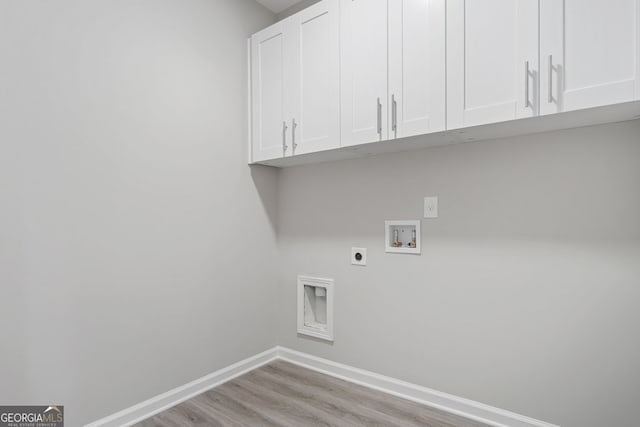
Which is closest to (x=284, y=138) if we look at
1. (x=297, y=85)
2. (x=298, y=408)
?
(x=297, y=85)

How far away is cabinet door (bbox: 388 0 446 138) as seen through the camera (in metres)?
1.71

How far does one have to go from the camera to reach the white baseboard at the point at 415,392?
6.08 ft

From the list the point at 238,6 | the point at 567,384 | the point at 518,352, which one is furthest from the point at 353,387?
the point at 238,6

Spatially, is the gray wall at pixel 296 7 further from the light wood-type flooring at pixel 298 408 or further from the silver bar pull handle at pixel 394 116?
the light wood-type flooring at pixel 298 408

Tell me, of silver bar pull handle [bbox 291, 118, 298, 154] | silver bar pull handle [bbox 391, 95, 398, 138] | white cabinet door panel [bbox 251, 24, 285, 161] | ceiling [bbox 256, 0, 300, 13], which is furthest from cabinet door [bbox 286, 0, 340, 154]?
ceiling [bbox 256, 0, 300, 13]

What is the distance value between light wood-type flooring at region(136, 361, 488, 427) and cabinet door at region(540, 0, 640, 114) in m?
1.70

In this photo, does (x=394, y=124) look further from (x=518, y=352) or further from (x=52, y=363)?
(x=52, y=363)

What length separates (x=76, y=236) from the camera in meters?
1.73

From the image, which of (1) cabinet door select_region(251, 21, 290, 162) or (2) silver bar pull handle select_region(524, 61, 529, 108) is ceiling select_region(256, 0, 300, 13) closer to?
(1) cabinet door select_region(251, 21, 290, 162)

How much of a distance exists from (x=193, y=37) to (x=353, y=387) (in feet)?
8.24

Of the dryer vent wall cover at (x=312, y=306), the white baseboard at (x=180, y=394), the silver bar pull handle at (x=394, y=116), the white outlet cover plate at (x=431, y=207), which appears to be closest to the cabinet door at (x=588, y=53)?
the silver bar pull handle at (x=394, y=116)

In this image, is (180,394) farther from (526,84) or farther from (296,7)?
(296,7)

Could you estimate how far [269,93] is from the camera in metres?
2.44

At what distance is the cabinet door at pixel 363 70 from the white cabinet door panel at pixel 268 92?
1.66 ft
